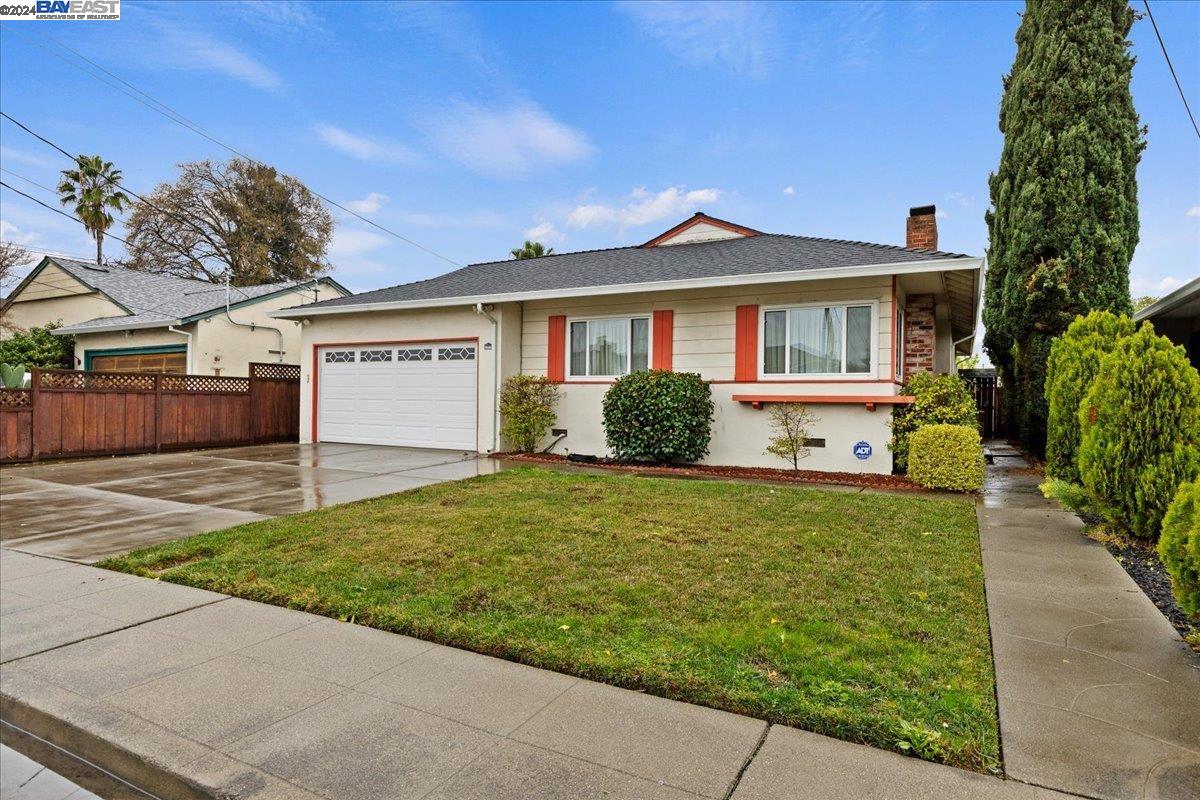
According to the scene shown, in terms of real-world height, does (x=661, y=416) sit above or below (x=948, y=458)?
above

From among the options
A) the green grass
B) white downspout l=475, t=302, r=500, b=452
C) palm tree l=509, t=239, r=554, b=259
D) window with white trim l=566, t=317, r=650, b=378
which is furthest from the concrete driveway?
palm tree l=509, t=239, r=554, b=259

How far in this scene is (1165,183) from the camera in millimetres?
12664

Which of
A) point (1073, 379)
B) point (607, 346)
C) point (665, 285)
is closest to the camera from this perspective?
point (1073, 379)

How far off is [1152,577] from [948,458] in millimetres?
3535

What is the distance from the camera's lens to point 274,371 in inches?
608

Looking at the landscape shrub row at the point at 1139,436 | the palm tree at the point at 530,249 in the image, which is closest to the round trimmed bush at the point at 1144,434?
the landscape shrub row at the point at 1139,436

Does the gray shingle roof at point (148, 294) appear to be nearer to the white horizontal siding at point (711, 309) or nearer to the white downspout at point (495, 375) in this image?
the white downspout at point (495, 375)

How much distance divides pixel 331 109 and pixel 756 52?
35.8ft

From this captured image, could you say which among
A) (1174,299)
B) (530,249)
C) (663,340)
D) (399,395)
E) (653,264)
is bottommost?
(399,395)

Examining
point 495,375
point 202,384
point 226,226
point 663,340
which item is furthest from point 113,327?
point 226,226

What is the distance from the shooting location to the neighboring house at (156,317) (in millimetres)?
16859

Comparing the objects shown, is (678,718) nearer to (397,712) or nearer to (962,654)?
(397,712)

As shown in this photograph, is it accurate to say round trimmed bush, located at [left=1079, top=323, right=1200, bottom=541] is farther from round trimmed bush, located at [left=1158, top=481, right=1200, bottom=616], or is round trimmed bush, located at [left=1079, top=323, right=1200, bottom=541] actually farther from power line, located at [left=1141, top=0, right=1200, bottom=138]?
power line, located at [left=1141, top=0, right=1200, bottom=138]

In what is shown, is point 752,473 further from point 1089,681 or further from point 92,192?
point 92,192
